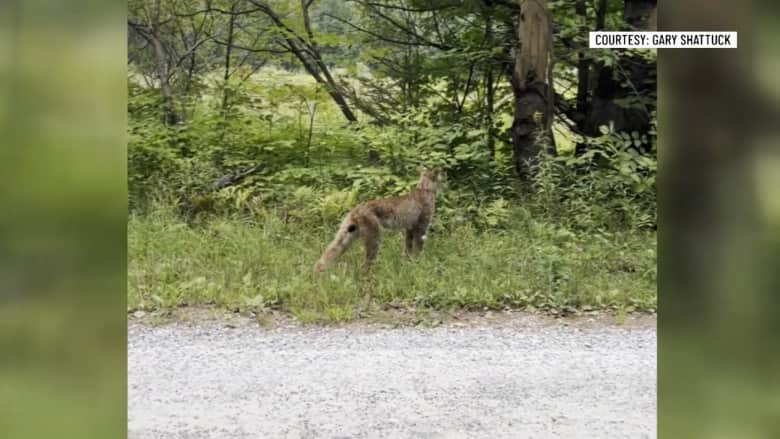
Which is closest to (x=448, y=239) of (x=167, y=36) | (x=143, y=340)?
(x=143, y=340)

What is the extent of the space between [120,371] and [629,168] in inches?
140

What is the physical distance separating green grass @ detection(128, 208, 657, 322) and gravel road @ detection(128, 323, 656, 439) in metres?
0.25

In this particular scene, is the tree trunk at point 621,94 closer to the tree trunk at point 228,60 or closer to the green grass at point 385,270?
the green grass at point 385,270

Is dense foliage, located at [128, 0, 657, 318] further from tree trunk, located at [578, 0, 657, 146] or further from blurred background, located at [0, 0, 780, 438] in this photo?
blurred background, located at [0, 0, 780, 438]

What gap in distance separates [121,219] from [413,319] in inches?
88.8

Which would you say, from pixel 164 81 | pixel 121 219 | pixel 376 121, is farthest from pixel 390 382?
pixel 164 81

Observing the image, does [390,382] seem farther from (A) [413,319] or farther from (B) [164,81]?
(B) [164,81]

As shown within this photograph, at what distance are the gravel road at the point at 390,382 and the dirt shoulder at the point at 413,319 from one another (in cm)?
5

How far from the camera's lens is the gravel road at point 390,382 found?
2.81 meters

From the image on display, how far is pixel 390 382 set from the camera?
3.21m

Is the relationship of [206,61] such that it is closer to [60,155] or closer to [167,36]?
[167,36]

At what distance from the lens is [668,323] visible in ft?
6.21

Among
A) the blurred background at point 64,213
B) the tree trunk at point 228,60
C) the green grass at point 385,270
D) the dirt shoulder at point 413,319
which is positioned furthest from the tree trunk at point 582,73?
the blurred background at point 64,213

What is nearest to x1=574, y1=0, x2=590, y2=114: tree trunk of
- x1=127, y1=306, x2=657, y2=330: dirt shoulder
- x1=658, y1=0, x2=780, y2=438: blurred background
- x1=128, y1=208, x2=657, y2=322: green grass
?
x1=128, y1=208, x2=657, y2=322: green grass
